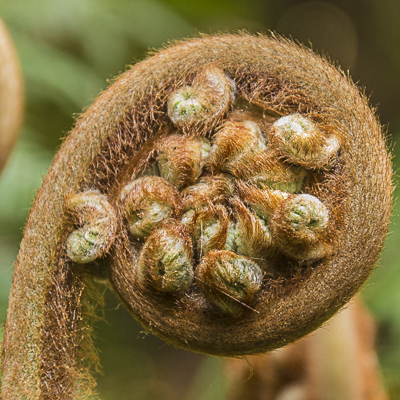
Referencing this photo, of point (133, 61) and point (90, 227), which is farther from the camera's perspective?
point (133, 61)

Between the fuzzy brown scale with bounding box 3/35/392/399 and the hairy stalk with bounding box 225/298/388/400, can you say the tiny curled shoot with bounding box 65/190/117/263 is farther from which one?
the hairy stalk with bounding box 225/298/388/400

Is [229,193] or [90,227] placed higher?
[229,193]

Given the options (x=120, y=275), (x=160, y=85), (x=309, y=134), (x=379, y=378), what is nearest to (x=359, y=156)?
(x=309, y=134)

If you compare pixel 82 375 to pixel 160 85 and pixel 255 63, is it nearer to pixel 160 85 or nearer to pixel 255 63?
pixel 160 85

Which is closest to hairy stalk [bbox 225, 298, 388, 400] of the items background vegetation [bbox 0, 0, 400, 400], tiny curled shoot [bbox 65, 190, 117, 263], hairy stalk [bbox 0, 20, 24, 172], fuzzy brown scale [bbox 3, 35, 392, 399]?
background vegetation [bbox 0, 0, 400, 400]

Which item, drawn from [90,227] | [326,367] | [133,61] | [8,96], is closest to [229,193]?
[90,227]

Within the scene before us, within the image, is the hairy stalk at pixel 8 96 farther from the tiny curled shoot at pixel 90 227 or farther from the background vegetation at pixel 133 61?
the background vegetation at pixel 133 61

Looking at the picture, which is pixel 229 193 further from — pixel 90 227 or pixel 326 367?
pixel 326 367

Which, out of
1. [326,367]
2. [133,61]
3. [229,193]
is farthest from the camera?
[133,61]
